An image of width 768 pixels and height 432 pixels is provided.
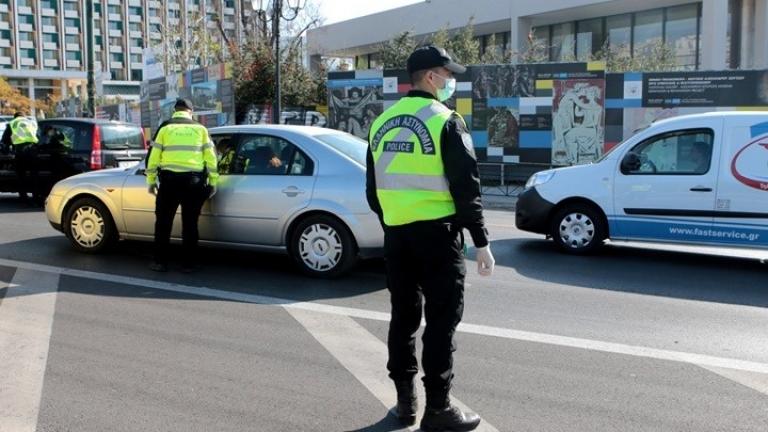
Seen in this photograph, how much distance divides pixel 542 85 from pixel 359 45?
2430 centimetres

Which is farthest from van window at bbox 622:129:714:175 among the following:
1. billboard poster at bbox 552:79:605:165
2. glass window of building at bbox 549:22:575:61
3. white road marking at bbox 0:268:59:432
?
glass window of building at bbox 549:22:575:61

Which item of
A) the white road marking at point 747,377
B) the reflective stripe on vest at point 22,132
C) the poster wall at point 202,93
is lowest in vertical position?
the white road marking at point 747,377

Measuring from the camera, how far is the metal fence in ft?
55.6

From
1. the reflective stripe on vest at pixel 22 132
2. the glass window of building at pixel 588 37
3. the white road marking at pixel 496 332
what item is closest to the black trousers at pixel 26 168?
the reflective stripe on vest at pixel 22 132

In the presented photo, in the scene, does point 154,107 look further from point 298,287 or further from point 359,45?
point 298,287

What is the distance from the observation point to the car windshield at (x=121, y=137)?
13023mm

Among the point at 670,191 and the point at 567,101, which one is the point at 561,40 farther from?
the point at 670,191

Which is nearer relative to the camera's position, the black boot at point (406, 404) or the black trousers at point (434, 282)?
the black trousers at point (434, 282)

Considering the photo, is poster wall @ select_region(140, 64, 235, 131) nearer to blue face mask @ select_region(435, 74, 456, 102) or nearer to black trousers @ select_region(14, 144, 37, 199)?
black trousers @ select_region(14, 144, 37, 199)

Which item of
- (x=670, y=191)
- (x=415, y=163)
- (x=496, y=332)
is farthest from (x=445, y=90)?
(x=670, y=191)

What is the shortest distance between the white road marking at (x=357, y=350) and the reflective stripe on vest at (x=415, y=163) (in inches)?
44.6

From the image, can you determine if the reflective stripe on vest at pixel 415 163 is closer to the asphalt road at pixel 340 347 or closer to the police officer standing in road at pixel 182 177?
the asphalt road at pixel 340 347

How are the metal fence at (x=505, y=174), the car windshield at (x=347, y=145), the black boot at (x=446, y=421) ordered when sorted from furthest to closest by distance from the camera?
the metal fence at (x=505, y=174) < the car windshield at (x=347, y=145) < the black boot at (x=446, y=421)

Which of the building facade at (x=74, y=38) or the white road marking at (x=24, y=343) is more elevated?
the building facade at (x=74, y=38)
